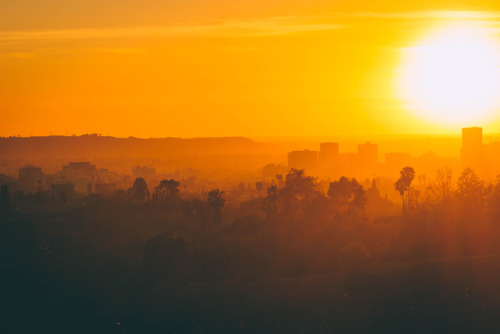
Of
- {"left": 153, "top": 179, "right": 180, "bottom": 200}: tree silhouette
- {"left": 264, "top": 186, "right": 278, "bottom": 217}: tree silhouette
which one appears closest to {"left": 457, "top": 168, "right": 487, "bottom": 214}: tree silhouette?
{"left": 264, "top": 186, "right": 278, "bottom": 217}: tree silhouette

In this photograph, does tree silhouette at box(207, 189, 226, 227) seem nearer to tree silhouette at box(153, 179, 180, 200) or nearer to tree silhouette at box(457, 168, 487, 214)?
tree silhouette at box(153, 179, 180, 200)

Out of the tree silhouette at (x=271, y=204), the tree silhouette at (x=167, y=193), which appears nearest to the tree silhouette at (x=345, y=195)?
the tree silhouette at (x=271, y=204)

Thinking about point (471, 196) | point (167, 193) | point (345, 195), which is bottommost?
point (471, 196)

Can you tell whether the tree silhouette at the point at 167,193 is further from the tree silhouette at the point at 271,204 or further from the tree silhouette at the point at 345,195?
the tree silhouette at the point at 345,195

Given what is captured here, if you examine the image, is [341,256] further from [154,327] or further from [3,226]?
[3,226]

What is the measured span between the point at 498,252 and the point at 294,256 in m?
12.5

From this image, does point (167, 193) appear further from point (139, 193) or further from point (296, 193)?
point (296, 193)

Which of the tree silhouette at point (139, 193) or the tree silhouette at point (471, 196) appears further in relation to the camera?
the tree silhouette at point (139, 193)

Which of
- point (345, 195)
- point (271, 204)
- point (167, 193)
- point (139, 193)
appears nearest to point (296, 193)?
point (271, 204)

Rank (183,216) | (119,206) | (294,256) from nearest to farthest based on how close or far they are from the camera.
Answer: (294,256) < (183,216) < (119,206)

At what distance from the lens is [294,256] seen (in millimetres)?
48531

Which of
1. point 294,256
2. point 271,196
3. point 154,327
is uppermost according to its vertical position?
point 271,196

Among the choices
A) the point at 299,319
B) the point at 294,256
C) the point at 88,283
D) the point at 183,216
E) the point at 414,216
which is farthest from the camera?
the point at 183,216

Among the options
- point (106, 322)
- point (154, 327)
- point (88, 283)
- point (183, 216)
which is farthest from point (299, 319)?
point (183, 216)
